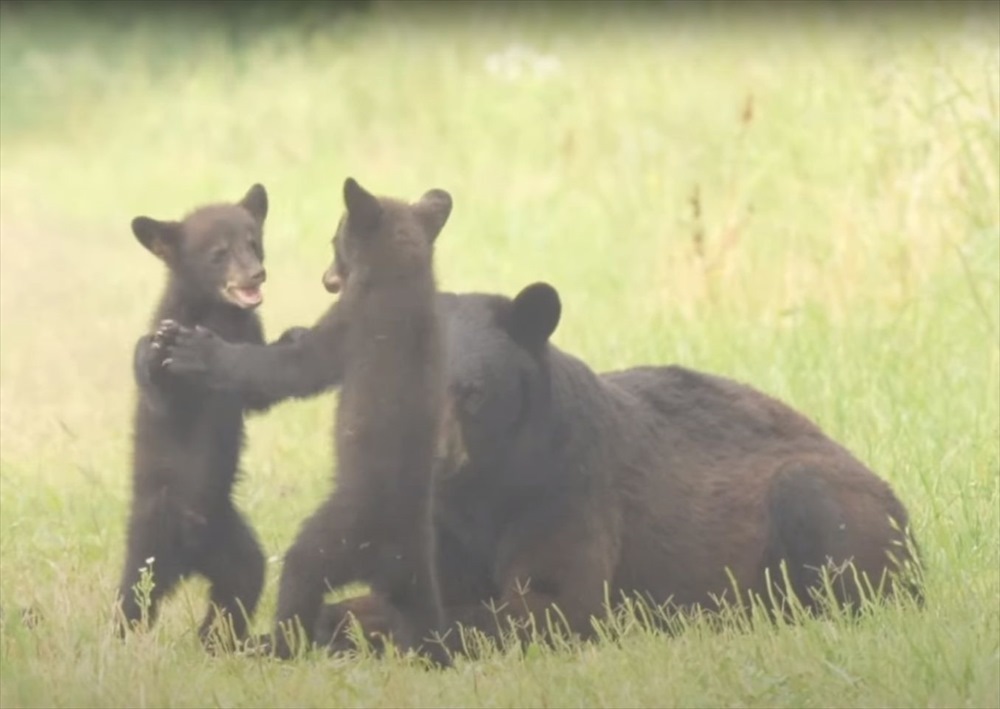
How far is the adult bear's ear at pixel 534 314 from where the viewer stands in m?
Result: 5.53

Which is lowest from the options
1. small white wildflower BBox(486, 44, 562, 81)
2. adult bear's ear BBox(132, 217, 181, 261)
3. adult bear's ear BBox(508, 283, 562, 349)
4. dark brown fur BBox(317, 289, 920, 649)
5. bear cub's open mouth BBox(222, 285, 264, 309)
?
dark brown fur BBox(317, 289, 920, 649)

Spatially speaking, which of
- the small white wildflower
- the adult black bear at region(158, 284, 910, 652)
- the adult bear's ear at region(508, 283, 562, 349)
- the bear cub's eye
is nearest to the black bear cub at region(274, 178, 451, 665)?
the adult black bear at region(158, 284, 910, 652)

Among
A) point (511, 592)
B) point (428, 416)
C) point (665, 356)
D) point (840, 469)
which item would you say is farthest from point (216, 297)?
point (665, 356)

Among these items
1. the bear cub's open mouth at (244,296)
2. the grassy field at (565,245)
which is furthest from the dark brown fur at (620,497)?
the bear cub's open mouth at (244,296)

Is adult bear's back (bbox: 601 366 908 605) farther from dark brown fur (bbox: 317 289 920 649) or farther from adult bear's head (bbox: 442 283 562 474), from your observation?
adult bear's head (bbox: 442 283 562 474)

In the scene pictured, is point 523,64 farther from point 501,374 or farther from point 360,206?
point 360,206

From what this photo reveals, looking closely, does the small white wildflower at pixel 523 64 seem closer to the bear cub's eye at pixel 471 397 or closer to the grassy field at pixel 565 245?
the grassy field at pixel 565 245

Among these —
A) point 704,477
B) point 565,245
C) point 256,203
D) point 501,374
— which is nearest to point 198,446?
point 256,203

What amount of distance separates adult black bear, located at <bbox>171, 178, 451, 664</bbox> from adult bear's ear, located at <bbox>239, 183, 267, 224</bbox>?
577 mm

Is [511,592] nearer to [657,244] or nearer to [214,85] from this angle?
[657,244]

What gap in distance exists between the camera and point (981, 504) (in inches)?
249

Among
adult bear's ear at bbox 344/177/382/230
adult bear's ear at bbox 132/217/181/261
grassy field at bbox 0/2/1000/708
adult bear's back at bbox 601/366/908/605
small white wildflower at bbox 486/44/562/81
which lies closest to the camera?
grassy field at bbox 0/2/1000/708

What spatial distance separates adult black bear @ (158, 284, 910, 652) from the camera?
218 inches

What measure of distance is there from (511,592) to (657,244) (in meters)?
5.40
